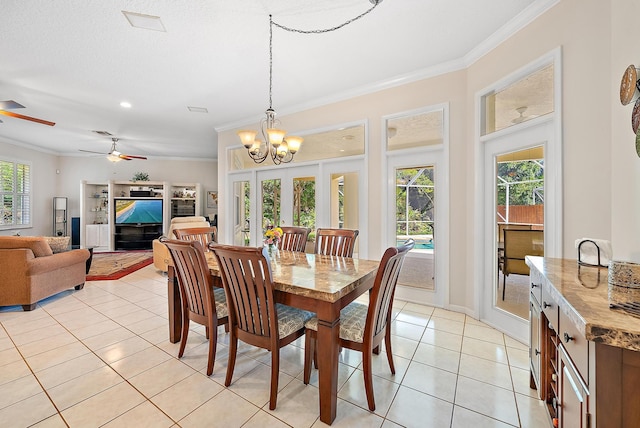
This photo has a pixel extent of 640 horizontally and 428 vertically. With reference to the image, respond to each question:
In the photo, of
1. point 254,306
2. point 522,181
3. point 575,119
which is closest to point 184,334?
point 254,306

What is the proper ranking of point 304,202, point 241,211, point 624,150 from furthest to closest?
point 241,211
point 304,202
point 624,150

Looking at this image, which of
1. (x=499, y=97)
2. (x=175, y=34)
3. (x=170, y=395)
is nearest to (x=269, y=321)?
(x=170, y=395)

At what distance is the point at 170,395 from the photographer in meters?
1.72

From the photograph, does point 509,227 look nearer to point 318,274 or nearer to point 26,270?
point 318,274

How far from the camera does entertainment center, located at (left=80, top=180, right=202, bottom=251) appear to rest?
7512mm

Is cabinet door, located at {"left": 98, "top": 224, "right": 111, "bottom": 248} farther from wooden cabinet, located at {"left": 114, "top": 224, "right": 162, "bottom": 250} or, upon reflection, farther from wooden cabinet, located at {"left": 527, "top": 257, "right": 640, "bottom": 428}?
wooden cabinet, located at {"left": 527, "top": 257, "right": 640, "bottom": 428}

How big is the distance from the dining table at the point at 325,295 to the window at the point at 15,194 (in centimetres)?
763

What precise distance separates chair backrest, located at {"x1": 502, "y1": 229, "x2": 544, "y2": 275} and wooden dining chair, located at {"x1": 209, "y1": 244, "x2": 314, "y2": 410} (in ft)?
7.06

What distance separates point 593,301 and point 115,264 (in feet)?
24.0

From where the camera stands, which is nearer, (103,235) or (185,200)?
(103,235)

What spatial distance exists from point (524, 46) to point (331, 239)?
251 cm

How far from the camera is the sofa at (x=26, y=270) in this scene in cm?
306

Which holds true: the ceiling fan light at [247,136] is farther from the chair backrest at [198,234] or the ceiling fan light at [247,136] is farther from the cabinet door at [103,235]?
the cabinet door at [103,235]

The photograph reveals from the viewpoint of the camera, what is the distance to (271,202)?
15.7ft
